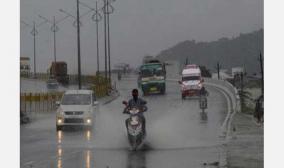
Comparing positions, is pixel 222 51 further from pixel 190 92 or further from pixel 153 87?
pixel 190 92

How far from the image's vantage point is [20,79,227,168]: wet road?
22.4 m

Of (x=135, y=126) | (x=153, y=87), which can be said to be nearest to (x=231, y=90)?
(x=153, y=87)

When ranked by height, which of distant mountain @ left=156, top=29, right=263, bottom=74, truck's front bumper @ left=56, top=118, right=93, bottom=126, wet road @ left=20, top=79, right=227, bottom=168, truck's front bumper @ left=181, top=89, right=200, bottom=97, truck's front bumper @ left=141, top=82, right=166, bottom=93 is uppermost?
distant mountain @ left=156, top=29, right=263, bottom=74

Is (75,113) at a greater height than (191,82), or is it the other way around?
(191,82)

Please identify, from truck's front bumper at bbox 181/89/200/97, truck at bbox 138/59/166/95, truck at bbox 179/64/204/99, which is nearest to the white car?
truck at bbox 138/59/166/95

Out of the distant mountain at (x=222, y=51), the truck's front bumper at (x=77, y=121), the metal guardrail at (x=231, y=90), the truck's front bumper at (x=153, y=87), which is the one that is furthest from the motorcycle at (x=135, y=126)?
the metal guardrail at (x=231, y=90)

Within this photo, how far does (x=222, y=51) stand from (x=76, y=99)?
20.6ft

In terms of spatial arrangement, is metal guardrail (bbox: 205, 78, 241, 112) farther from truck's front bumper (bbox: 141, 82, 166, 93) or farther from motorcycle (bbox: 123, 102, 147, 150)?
motorcycle (bbox: 123, 102, 147, 150)

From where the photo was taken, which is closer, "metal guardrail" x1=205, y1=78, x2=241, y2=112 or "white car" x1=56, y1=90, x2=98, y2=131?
"white car" x1=56, y1=90, x2=98, y2=131

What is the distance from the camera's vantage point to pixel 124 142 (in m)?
27.3

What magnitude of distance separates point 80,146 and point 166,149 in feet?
10.1

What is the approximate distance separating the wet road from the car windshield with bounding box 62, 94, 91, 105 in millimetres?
810
